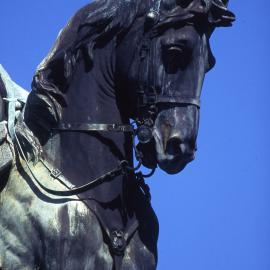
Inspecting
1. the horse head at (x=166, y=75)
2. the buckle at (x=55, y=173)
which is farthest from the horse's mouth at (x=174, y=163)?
the buckle at (x=55, y=173)

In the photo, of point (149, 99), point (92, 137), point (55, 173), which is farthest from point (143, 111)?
point (55, 173)

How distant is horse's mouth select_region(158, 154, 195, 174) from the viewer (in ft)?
16.5

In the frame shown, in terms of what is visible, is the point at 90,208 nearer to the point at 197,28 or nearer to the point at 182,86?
the point at 182,86

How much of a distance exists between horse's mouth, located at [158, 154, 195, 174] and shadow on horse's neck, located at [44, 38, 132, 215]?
28cm

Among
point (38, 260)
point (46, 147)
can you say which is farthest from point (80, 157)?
point (38, 260)

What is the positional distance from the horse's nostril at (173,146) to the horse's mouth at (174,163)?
0.03 m

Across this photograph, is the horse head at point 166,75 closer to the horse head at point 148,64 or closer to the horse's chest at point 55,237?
the horse head at point 148,64

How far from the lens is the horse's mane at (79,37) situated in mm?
5109

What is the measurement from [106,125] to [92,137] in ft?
0.35

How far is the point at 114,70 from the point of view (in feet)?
17.0

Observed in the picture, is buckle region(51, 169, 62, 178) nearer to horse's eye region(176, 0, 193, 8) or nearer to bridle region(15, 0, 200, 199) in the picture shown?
bridle region(15, 0, 200, 199)

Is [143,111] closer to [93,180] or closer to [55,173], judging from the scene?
[93,180]

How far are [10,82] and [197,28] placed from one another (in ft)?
4.33

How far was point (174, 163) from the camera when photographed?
505 centimetres
